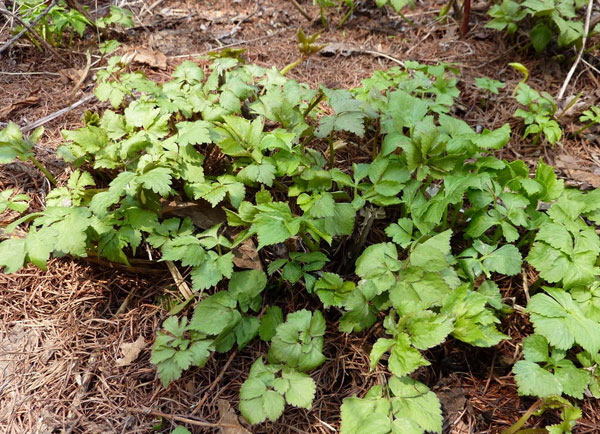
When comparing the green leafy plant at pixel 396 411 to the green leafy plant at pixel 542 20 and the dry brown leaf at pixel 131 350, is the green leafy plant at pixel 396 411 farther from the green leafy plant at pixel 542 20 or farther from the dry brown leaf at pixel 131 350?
the green leafy plant at pixel 542 20

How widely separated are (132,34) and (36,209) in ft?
5.90

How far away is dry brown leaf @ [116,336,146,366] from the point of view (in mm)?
1823

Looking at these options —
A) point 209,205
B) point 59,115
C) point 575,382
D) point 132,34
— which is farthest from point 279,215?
point 132,34

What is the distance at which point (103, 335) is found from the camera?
6.26 ft

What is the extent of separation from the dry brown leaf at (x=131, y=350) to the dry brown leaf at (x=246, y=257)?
1.81ft

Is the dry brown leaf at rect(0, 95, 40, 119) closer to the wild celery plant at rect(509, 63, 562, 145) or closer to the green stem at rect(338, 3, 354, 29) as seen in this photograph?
the green stem at rect(338, 3, 354, 29)

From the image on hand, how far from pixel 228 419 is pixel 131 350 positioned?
55 centimetres

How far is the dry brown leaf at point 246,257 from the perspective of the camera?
197cm

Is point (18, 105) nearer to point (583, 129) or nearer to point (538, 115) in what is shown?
point (538, 115)

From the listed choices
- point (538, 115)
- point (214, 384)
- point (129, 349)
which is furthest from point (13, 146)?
point (538, 115)

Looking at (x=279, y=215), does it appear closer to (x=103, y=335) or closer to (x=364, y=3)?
(x=103, y=335)

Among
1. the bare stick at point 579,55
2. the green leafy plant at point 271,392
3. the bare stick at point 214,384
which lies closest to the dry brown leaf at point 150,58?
the bare stick at point 214,384

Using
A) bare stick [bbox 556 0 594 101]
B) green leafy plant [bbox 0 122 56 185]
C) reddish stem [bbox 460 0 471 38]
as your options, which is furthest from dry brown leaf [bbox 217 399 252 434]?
reddish stem [bbox 460 0 471 38]

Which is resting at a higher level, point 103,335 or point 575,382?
point 575,382
